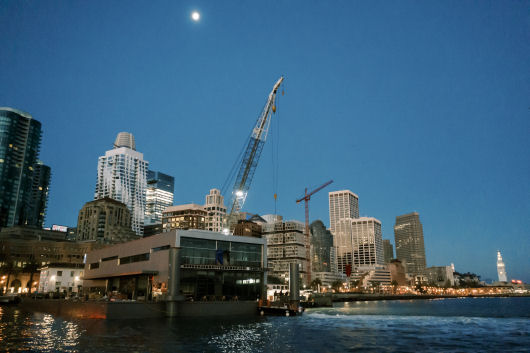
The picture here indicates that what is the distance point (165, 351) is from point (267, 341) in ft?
43.1

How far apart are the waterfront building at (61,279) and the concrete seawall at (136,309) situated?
44.4 m

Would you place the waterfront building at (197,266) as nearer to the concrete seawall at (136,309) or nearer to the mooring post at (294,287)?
the concrete seawall at (136,309)

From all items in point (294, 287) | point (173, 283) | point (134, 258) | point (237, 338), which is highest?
point (134, 258)

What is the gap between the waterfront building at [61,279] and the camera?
412 feet

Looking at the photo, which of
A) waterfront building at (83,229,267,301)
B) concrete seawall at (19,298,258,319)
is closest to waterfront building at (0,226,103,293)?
concrete seawall at (19,298,258,319)

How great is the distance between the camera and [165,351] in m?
37.2

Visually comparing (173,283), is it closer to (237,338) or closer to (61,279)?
(237,338)

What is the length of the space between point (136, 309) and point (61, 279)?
7492cm

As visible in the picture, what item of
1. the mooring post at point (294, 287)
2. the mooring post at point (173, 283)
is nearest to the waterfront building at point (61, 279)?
the mooring post at point (173, 283)

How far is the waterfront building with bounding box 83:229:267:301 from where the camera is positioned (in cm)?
7600

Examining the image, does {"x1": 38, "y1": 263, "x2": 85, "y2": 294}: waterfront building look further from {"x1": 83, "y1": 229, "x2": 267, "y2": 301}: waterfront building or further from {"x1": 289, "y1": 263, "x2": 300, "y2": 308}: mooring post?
{"x1": 289, "y1": 263, "x2": 300, "y2": 308}: mooring post

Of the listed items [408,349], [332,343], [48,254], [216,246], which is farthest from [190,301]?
[48,254]

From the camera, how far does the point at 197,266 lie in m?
76.9

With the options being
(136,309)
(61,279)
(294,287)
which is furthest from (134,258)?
(61,279)
